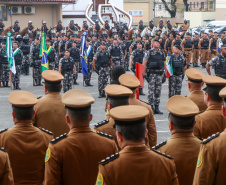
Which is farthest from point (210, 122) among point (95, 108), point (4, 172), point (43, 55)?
point (43, 55)

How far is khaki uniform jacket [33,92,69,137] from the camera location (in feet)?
21.0

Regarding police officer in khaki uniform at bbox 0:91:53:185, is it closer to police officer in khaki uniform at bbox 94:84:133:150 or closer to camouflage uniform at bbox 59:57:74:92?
police officer in khaki uniform at bbox 94:84:133:150

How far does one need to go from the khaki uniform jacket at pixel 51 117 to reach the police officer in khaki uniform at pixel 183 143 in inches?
84.5

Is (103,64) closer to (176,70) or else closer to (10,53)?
(176,70)

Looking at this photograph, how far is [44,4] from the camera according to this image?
4203 centimetres

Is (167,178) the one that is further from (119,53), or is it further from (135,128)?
(119,53)

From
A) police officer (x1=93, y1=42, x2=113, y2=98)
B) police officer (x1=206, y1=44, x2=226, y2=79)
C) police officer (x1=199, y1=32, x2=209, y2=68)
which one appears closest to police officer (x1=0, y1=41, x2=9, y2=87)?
police officer (x1=93, y1=42, x2=113, y2=98)

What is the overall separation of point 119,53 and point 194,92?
12122mm

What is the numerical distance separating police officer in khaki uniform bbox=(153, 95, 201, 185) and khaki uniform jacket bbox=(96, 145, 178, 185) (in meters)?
0.69

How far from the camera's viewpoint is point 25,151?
200 inches

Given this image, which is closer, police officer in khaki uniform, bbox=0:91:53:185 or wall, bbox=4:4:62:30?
police officer in khaki uniform, bbox=0:91:53:185

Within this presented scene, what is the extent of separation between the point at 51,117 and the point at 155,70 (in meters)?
8.19

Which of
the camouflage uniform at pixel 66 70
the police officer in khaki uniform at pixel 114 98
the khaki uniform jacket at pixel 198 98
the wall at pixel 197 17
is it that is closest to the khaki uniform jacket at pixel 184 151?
the police officer in khaki uniform at pixel 114 98

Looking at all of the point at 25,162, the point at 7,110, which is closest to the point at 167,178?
the point at 25,162
